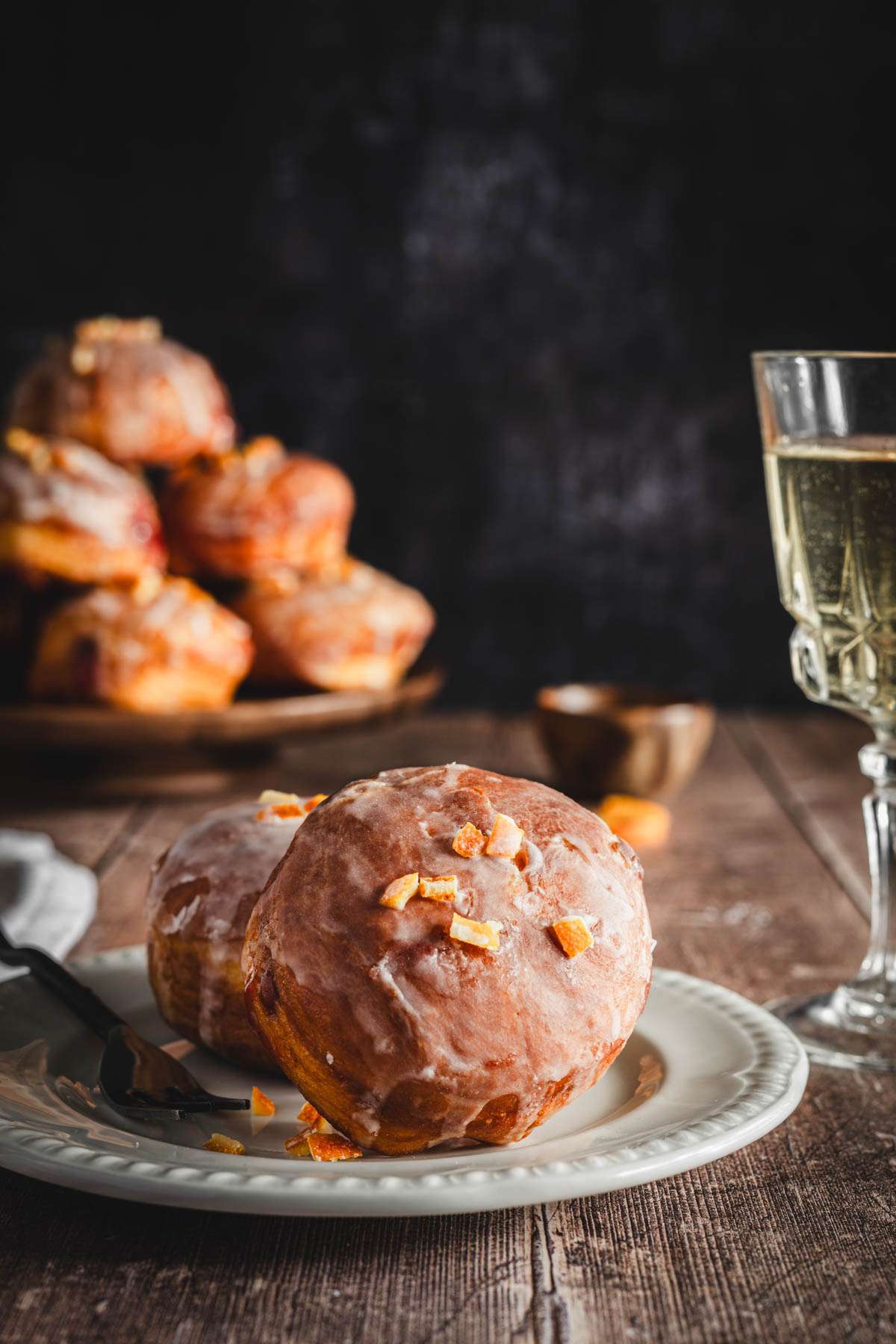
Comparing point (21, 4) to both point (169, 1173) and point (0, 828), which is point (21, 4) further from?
point (169, 1173)

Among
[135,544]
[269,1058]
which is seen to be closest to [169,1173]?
[269,1058]

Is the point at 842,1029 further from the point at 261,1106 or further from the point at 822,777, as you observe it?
the point at 822,777

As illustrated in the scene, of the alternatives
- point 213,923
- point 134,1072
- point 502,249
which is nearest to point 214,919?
point 213,923

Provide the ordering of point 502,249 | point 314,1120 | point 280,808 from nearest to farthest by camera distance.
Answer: point 314,1120 → point 280,808 → point 502,249

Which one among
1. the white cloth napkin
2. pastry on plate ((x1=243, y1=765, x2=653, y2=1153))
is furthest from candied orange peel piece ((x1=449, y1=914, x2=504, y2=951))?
the white cloth napkin

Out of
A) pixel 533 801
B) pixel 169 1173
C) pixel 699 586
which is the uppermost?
pixel 533 801

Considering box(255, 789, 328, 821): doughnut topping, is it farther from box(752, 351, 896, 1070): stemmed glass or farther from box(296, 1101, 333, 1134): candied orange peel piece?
box(752, 351, 896, 1070): stemmed glass
